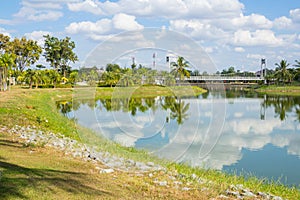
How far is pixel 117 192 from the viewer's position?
6645 millimetres

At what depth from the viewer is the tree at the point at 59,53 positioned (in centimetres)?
7325

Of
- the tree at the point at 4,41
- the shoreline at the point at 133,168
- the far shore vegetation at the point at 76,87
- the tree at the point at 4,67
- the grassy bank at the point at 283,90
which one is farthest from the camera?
the grassy bank at the point at 283,90

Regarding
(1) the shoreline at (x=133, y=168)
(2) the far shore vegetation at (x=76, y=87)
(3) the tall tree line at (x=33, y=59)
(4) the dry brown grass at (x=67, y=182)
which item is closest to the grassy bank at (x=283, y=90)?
(2) the far shore vegetation at (x=76, y=87)

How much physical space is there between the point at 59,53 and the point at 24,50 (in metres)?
11.1

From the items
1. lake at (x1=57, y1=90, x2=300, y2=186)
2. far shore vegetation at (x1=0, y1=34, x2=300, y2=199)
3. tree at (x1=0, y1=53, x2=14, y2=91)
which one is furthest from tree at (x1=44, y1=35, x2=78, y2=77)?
lake at (x1=57, y1=90, x2=300, y2=186)

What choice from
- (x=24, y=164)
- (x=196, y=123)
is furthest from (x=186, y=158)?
(x=24, y=164)

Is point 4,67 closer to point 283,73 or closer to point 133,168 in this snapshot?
point 133,168

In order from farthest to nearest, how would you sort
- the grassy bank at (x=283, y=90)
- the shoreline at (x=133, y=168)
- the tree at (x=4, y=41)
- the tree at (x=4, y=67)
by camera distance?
the grassy bank at (x=283, y=90) < the tree at (x=4, y=41) < the tree at (x=4, y=67) < the shoreline at (x=133, y=168)

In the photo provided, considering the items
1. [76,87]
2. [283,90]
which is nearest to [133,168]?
[76,87]

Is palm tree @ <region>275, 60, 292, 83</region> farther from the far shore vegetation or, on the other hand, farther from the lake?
the lake

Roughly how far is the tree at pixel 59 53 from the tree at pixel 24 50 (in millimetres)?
6330

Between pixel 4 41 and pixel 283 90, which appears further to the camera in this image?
pixel 283 90

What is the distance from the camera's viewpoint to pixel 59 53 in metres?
74.8

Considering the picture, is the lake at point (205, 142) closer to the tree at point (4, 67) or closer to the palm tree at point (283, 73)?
the tree at point (4, 67)
